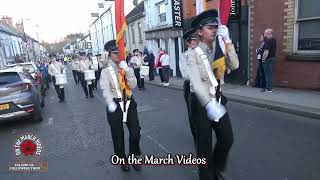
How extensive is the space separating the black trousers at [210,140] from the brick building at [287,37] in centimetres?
666

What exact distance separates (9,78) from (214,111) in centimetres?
696

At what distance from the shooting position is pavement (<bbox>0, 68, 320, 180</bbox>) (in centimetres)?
455

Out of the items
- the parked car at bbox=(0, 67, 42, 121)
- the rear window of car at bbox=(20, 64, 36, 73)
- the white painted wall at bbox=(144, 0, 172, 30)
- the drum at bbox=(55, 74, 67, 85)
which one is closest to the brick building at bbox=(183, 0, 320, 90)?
the drum at bbox=(55, 74, 67, 85)

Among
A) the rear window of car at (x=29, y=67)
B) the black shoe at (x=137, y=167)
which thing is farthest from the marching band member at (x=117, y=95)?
the rear window of car at (x=29, y=67)

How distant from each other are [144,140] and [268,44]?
17.7ft

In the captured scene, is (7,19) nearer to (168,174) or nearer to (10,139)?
(10,139)

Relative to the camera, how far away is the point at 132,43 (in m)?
29.6

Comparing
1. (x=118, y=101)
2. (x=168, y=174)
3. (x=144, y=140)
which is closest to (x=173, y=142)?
(x=144, y=140)

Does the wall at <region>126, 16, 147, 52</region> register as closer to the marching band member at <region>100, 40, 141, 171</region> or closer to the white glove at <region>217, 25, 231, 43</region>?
the marching band member at <region>100, 40, 141, 171</region>

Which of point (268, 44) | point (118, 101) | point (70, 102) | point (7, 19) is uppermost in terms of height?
point (7, 19)

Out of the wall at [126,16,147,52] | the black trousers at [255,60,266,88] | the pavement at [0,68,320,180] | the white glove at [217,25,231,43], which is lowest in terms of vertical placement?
the pavement at [0,68,320,180]

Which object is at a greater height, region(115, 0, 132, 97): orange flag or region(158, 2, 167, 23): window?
region(158, 2, 167, 23): window

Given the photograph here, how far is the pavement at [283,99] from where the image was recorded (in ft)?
24.0

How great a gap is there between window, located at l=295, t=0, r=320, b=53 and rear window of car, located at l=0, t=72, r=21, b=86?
8.54 metres
